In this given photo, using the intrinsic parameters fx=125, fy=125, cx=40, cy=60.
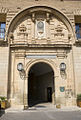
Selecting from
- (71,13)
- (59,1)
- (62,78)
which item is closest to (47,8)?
(59,1)

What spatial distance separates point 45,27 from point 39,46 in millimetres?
1896

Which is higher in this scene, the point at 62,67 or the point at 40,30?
the point at 40,30

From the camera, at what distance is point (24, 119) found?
5.91 metres

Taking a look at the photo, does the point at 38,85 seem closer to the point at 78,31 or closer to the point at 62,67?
the point at 62,67

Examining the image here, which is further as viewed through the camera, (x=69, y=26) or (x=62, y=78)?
(x=69, y=26)

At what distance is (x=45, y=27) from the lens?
417 inches

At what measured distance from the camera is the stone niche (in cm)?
1020

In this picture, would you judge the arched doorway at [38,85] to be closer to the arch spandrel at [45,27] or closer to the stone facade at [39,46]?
the stone facade at [39,46]

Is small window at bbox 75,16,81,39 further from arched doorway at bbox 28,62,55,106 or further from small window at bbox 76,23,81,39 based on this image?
arched doorway at bbox 28,62,55,106

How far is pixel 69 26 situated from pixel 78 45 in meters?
1.78

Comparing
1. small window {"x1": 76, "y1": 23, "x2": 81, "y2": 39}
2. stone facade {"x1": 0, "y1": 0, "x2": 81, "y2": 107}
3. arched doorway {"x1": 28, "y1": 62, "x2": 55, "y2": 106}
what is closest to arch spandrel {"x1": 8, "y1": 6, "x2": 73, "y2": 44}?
stone facade {"x1": 0, "y1": 0, "x2": 81, "y2": 107}

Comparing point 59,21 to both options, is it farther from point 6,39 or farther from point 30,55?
point 6,39

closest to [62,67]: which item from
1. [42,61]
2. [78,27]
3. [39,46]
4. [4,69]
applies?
[42,61]

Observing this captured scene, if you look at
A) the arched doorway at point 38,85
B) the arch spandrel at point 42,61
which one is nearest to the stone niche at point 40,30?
the arch spandrel at point 42,61
